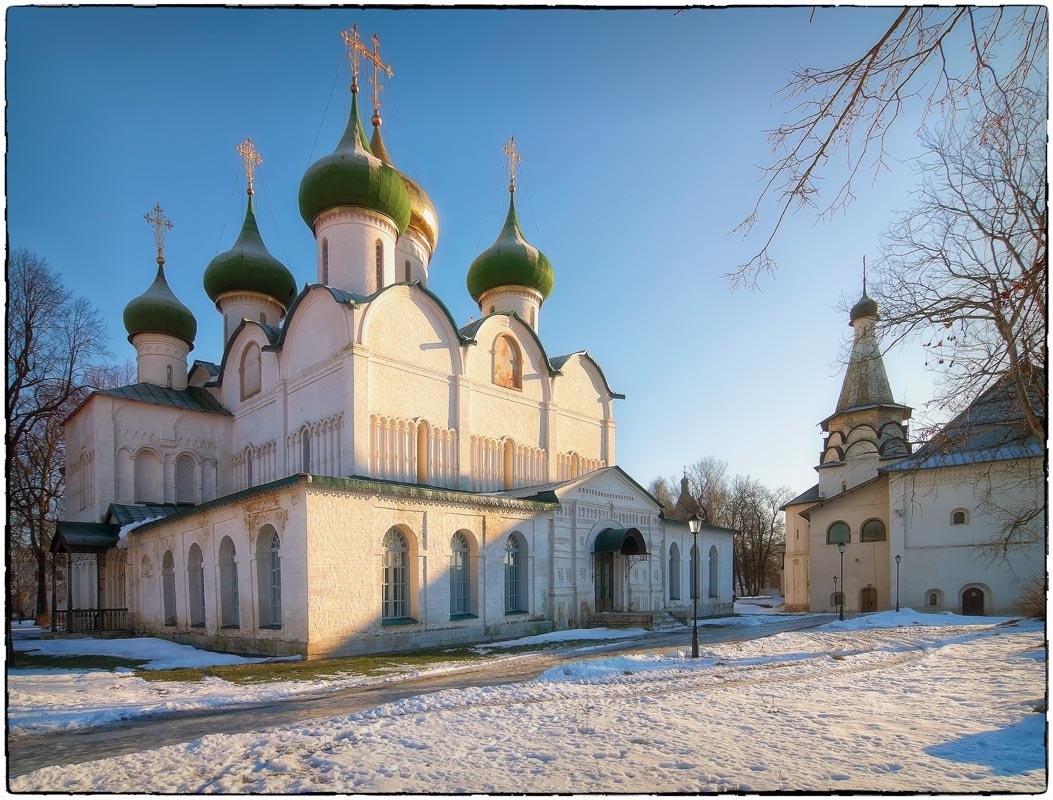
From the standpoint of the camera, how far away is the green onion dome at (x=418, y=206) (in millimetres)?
25109

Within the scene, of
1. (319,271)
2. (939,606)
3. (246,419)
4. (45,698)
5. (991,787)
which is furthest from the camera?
(939,606)

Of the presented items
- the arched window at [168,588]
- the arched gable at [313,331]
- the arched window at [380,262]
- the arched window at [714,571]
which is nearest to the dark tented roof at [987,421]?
the arched gable at [313,331]

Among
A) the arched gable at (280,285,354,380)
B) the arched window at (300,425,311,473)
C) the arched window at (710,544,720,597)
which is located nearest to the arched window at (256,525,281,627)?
the arched window at (300,425,311,473)

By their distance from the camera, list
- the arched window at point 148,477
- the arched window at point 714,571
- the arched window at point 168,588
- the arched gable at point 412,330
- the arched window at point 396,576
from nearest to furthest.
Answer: the arched window at point 396,576 → the arched gable at point 412,330 → the arched window at point 168,588 → the arched window at point 148,477 → the arched window at point 714,571

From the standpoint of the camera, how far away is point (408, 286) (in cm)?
1892

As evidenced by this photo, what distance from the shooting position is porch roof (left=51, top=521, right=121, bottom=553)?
19.5 meters

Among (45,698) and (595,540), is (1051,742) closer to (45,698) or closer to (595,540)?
(45,698)

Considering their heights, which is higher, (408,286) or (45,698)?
(408,286)

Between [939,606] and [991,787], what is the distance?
2514cm

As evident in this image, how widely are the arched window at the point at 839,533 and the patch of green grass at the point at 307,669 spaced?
904 inches

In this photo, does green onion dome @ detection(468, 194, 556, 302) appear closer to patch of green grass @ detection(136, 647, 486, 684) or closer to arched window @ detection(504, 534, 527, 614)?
arched window @ detection(504, 534, 527, 614)

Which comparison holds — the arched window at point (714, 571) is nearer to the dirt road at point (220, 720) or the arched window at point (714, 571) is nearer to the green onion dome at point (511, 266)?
the green onion dome at point (511, 266)

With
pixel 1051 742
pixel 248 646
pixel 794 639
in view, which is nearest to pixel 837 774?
pixel 1051 742

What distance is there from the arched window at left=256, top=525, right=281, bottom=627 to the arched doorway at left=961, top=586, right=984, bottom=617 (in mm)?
24276
